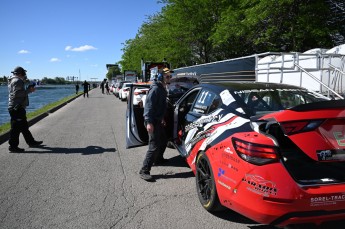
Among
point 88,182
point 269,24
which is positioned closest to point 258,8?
point 269,24

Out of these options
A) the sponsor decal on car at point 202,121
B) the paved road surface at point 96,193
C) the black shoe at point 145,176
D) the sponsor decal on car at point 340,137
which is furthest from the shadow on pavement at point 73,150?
the sponsor decal on car at point 340,137

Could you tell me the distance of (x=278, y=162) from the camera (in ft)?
9.74

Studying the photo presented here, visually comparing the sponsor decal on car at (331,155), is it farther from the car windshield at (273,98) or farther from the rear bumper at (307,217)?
the car windshield at (273,98)

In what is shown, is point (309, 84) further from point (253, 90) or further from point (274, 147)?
point (274, 147)

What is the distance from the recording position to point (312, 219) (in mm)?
2883

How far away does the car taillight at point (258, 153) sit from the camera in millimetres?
2982

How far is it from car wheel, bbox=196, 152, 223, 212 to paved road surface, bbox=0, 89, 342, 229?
0.42 ft

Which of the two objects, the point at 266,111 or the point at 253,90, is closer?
the point at 266,111

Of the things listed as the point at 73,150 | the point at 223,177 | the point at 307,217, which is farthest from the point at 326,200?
the point at 73,150

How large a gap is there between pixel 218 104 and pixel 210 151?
2.34 ft

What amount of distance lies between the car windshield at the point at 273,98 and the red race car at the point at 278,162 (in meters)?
0.03

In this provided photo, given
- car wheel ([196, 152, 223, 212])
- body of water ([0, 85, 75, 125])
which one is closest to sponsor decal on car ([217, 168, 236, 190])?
car wheel ([196, 152, 223, 212])

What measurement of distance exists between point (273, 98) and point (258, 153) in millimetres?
1443

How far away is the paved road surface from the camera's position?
3.80 m
